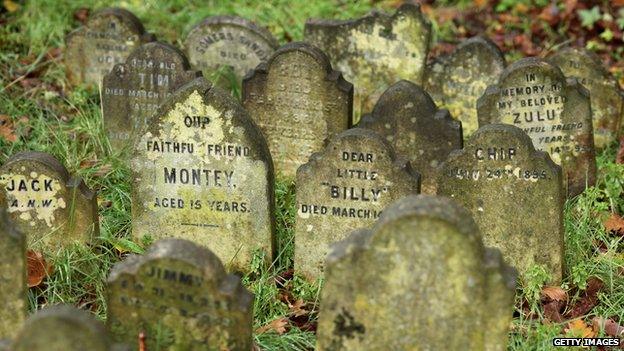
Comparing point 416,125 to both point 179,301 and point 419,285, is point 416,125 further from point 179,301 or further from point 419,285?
point 179,301

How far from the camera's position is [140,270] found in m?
5.22

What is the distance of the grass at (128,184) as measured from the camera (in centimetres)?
648

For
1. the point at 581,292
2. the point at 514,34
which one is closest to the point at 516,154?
the point at 581,292

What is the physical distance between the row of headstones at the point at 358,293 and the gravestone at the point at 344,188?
1.25m

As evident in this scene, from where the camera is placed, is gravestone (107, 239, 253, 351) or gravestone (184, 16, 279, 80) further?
gravestone (184, 16, 279, 80)

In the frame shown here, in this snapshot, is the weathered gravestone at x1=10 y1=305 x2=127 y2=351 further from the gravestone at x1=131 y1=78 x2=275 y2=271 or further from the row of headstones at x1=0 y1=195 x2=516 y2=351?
the gravestone at x1=131 y1=78 x2=275 y2=271

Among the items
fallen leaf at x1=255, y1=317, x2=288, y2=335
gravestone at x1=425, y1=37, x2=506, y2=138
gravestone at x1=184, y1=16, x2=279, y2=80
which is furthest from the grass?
gravestone at x1=425, y1=37, x2=506, y2=138

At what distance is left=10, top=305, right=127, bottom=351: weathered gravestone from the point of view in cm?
463

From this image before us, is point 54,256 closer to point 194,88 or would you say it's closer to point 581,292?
point 194,88

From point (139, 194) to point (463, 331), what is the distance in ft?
9.03

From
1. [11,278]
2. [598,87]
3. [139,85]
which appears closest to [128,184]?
[139,85]

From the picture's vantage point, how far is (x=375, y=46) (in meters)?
9.45

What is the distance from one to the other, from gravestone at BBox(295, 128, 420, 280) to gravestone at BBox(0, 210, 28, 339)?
1898 mm

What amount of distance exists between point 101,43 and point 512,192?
453 cm
